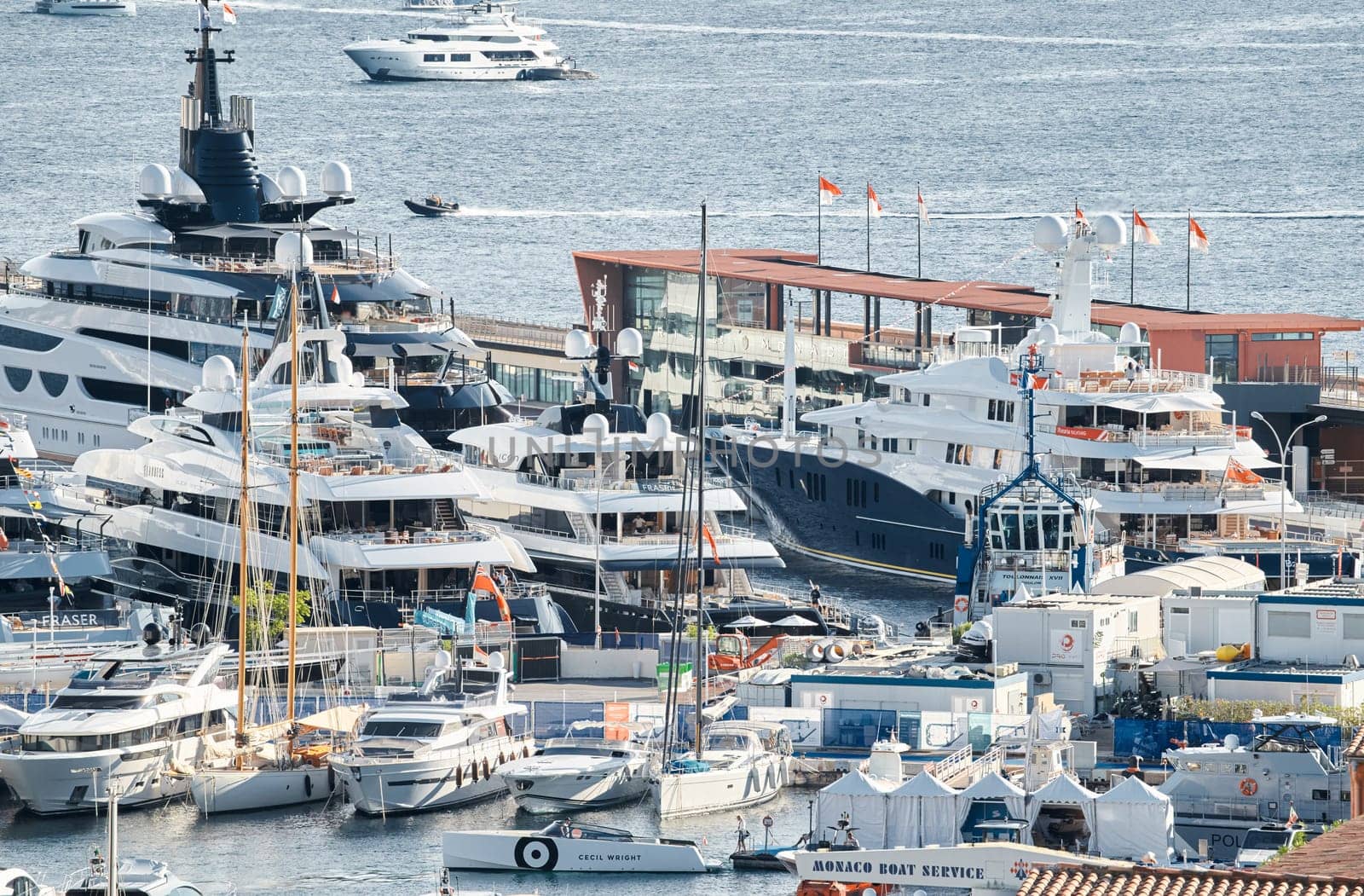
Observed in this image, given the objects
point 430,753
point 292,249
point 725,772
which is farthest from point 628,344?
point 725,772

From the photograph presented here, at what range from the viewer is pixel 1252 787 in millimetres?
39844

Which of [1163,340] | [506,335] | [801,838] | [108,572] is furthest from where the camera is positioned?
[506,335]

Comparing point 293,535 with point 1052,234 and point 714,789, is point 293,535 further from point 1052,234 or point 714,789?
point 1052,234

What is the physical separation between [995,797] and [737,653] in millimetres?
13659

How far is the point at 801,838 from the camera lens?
1535 inches

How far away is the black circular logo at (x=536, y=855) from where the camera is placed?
1565 inches

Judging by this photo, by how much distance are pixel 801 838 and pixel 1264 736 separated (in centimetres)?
630

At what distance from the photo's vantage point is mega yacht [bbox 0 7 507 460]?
65938mm

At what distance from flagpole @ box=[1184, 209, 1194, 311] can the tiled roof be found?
47.9 metres

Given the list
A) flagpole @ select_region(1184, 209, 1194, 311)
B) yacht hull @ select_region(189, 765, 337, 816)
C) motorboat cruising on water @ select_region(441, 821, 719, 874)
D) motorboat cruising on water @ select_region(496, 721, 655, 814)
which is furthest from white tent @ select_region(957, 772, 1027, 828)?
flagpole @ select_region(1184, 209, 1194, 311)

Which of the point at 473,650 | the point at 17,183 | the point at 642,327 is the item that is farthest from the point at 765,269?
the point at 17,183

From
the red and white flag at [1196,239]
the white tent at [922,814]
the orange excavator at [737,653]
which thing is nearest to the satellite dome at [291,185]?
the red and white flag at [1196,239]

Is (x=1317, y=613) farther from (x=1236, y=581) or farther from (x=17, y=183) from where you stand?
(x=17, y=183)

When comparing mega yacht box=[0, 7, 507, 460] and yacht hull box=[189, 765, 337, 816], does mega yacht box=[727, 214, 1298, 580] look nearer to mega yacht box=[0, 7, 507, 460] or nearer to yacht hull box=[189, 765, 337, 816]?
mega yacht box=[0, 7, 507, 460]
